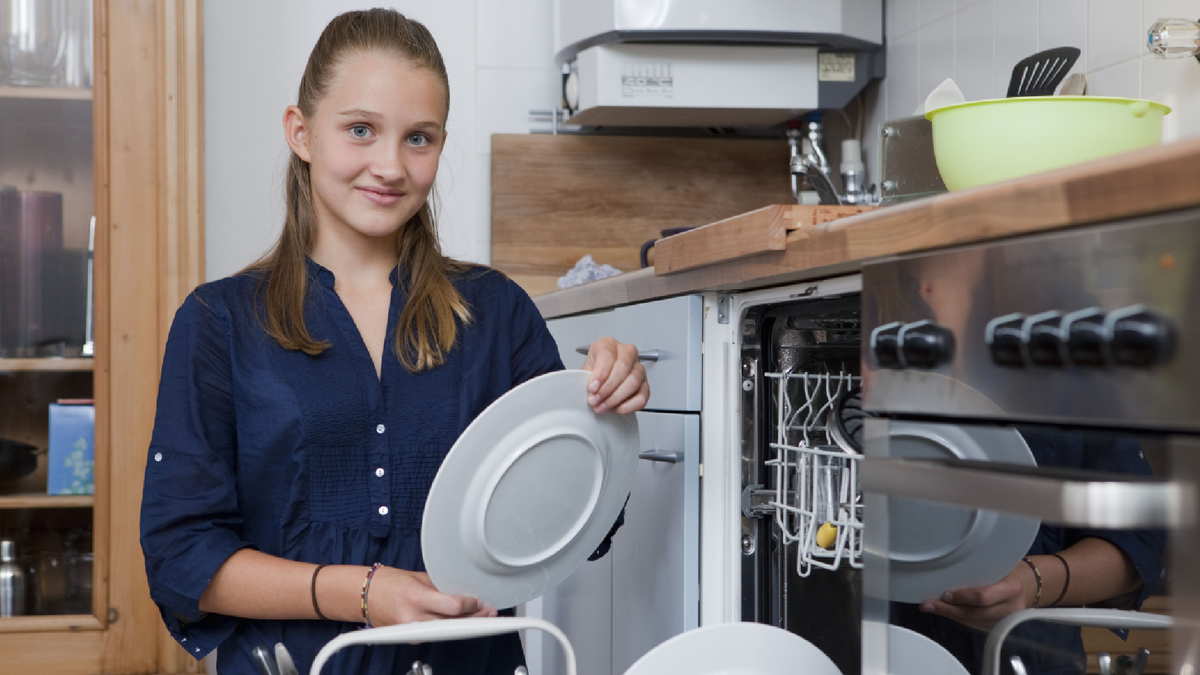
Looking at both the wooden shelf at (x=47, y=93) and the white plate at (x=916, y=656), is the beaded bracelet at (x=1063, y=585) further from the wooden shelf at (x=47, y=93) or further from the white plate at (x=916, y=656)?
the wooden shelf at (x=47, y=93)

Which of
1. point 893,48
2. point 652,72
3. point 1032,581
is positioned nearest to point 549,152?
point 652,72

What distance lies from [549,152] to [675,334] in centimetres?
120

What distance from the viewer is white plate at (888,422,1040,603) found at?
648 millimetres

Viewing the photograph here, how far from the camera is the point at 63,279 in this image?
209cm

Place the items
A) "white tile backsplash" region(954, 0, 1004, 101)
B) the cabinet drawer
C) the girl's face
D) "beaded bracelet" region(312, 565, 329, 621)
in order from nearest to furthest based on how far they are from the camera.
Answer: "beaded bracelet" region(312, 565, 329, 621) → the girl's face → the cabinet drawer → "white tile backsplash" region(954, 0, 1004, 101)

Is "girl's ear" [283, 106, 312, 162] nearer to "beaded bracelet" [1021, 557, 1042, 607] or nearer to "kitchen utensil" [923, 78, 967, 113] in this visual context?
"kitchen utensil" [923, 78, 967, 113]

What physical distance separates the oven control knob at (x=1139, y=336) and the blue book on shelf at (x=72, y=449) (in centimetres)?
197

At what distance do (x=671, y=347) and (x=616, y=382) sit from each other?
1.00ft

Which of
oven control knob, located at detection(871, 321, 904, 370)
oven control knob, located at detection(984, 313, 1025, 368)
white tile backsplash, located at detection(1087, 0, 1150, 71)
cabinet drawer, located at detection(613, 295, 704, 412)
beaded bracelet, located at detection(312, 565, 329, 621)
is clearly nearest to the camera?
oven control knob, located at detection(984, 313, 1025, 368)

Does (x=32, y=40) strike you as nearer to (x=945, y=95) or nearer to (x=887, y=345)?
(x=945, y=95)

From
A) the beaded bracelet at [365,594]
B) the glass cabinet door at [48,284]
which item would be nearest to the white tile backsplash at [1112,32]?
the beaded bracelet at [365,594]

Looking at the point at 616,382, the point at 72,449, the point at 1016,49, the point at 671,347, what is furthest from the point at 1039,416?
the point at 72,449

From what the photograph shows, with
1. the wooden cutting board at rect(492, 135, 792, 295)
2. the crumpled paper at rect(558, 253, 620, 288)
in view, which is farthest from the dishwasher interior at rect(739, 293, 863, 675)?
the wooden cutting board at rect(492, 135, 792, 295)

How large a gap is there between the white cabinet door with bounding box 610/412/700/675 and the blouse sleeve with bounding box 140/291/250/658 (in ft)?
1.65
